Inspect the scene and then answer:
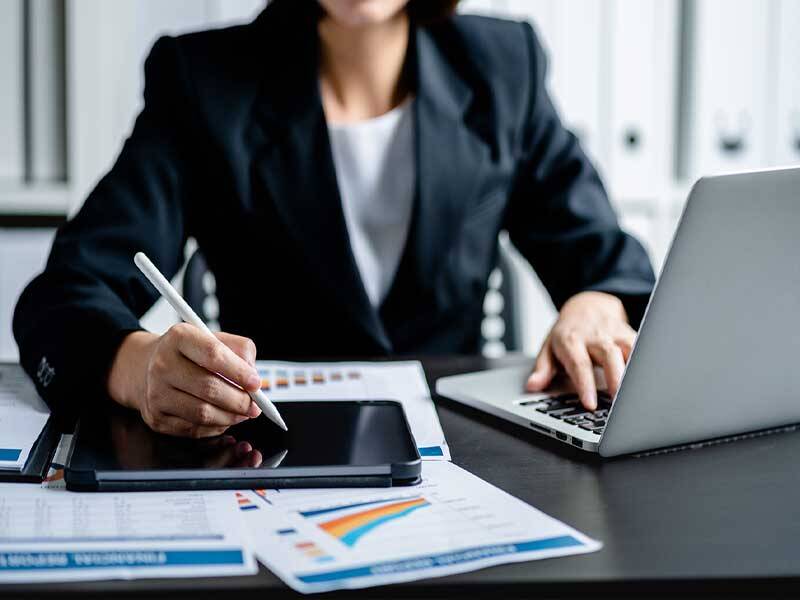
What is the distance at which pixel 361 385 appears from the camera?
3.29 ft

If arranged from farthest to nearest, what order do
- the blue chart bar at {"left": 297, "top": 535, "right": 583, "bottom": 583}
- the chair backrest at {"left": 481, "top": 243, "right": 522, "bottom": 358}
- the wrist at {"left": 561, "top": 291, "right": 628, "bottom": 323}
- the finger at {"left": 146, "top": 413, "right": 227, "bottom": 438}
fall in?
the chair backrest at {"left": 481, "top": 243, "right": 522, "bottom": 358}, the wrist at {"left": 561, "top": 291, "right": 628, "bottom": 323}, the finger at {"left": 146, "top": 413, "right": 227, "bottom": 438}, the blue chart bar at {"left": 297, "top": 535, "right": 583, "bottom": 583}

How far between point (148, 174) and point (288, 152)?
0.18 metres

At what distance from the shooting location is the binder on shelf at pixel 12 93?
83.5 inches

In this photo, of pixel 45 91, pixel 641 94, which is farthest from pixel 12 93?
pixel 641 94

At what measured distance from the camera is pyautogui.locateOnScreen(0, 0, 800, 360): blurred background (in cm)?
218

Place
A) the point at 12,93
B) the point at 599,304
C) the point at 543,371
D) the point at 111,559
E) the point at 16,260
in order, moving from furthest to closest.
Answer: the point at 16,260
the point at 12,93
the point at 599,304
the point at 543,371
the point at 111,559

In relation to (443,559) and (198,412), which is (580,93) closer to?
(198,412)

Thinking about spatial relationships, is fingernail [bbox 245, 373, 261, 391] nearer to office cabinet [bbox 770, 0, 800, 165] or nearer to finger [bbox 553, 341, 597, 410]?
finger [bbox 553, 341, 597, 410]

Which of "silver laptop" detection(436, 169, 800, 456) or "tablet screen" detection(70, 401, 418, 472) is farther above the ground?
"silver laptop" detection(436, 169, 800, 456)

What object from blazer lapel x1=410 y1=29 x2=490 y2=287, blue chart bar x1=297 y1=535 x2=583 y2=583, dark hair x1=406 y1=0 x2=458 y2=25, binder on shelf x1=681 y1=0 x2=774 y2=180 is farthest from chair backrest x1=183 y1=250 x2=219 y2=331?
binder on shelf x1=681 y1=0 x2=774 y2=180

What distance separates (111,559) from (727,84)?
2.12 m

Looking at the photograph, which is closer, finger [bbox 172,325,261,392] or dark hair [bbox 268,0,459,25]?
finger [bbox 172,325,261,392]

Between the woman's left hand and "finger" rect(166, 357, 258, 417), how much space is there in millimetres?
316

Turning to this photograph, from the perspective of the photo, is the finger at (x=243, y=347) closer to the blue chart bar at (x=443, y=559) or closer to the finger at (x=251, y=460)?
the finger at (x=251, y=460)
